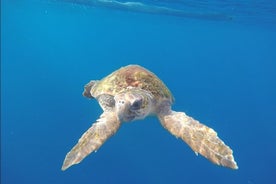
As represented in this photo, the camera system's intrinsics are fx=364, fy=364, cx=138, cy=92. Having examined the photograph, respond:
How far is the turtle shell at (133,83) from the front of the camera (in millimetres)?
6902

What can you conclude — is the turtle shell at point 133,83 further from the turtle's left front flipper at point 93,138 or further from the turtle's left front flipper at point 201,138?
the turtle's left front flipper at point 93,138

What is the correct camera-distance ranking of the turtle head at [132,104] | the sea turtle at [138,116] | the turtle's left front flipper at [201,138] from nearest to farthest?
1. the turtle's left front flipper at [201,138]
2. the sea turtle at [138,116]
3. the turtle head at [132,104]

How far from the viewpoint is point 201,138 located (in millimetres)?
5562

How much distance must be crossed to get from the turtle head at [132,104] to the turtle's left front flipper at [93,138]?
7.1 inches

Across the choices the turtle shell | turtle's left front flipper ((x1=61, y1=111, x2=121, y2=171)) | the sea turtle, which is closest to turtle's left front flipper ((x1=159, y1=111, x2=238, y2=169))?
the sea turtle

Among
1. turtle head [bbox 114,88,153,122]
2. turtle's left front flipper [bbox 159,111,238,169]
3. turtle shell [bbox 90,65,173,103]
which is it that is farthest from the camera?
turtle shell [bbox 90,65,173,103]

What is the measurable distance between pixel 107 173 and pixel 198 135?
952 centimetres

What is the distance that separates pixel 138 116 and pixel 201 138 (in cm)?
128

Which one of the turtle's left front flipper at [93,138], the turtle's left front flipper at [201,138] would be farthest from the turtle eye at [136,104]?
the turtle's left front flipper at [201,138]

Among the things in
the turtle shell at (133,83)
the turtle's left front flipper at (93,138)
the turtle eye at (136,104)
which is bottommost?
the turtle's left front flipper at (93,138)

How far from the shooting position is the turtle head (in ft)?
19.9

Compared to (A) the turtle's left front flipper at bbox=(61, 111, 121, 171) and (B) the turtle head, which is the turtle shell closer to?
(B) the turtle head

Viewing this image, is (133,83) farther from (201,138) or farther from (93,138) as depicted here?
(201,138)

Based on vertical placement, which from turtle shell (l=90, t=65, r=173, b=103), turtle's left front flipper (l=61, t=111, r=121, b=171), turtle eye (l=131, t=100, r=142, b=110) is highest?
turtle shell (l=90, t=65, r=173, b=103)
